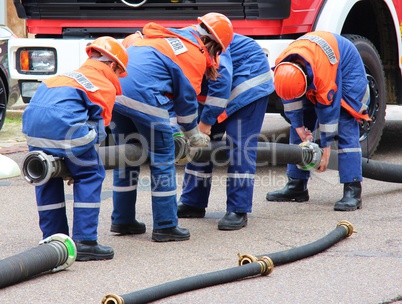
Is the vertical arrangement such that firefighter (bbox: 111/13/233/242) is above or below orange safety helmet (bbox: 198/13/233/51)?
below

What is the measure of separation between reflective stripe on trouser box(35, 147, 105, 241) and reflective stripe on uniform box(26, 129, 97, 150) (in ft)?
0.38

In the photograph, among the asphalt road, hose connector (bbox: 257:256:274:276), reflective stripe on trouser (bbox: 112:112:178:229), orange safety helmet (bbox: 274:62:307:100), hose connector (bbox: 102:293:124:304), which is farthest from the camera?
orange safety helmet (bbox: 274:62:307:100)

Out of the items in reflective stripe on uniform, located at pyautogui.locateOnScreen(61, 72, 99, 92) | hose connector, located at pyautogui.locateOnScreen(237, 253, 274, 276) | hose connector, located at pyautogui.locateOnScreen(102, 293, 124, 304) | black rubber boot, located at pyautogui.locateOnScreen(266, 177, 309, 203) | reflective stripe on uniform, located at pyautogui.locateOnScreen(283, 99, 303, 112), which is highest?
reflective stripe on uniform, located at pyautogui.locateOnScreen(61, 72, 99, 92)

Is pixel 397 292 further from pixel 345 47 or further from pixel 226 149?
pixel 345 47

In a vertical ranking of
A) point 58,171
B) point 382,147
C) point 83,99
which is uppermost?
point 83,99

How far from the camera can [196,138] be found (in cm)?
579

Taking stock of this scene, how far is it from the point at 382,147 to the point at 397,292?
5.37 meters

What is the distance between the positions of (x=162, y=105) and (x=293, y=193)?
1.97m

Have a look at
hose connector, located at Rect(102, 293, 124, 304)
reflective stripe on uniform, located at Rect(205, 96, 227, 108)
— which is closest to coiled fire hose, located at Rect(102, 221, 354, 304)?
hose connector, located at Rect(102, 293, 124, 304)

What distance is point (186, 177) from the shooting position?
6551 millimetres

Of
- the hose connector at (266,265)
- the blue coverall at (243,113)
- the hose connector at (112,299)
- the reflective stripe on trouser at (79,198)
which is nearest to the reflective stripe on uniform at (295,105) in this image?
the blue coverall at (243,113)

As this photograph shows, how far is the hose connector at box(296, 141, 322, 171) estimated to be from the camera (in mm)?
6590

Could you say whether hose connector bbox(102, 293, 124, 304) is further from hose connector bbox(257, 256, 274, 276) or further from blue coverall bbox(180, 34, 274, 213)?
blue coverall bbox(180, 34, 274, 213)

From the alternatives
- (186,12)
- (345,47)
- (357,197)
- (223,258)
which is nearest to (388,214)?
(357,197)
